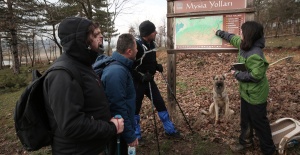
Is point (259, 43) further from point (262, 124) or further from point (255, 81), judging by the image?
point (262, 124)

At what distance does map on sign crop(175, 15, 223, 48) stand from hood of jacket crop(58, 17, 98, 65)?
318 cm

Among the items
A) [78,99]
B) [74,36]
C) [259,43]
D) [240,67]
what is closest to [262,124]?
[240,67]

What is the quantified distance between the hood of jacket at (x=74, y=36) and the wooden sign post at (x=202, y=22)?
3174mm

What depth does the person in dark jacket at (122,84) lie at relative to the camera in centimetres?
258

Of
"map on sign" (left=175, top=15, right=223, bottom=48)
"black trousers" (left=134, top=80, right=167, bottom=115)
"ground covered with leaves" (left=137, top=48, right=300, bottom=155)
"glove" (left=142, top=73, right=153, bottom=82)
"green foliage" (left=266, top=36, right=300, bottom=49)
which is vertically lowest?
"ground covered with leaves" (left=137, top=48, right=300, bottom=155)

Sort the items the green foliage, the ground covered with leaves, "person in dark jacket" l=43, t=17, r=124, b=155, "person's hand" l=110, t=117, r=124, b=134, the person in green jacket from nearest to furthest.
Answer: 1. "person in dark jacket" l=43, t=17, r=124, b=155
2. "person's hand" l=110, t=117, r=124, b=134
3. the person in green jacket
4. the ground covered with leaves
5. the green foliage

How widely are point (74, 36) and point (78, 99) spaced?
564 mm

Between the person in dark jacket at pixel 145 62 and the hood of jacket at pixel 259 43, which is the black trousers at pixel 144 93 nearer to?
the person in dark jacket at pixel 145 62

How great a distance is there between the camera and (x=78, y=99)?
1883mm

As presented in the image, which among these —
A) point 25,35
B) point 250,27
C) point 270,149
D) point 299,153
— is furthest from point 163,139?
point 25,35

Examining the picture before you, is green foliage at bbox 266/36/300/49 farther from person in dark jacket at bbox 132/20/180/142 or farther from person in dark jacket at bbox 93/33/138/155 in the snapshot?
person in dark jacket at bbox 93/33/138/155

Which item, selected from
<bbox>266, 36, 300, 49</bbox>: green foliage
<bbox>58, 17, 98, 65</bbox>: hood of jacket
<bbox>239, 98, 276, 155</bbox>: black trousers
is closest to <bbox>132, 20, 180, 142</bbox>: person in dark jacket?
<bbox>239, 98, 276, 155</bbox>: black trousers

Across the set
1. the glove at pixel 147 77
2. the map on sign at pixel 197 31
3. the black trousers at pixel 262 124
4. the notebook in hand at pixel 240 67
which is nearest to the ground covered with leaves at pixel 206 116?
the black trousers at pixel 262 124

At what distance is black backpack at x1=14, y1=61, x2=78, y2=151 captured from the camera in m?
1.96
